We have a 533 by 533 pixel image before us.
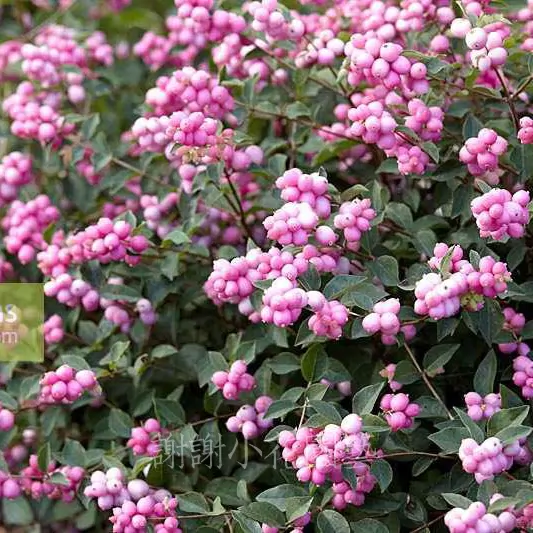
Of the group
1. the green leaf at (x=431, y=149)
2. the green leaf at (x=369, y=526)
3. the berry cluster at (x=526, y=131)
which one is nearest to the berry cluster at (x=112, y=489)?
the green leaf at (x=369, y=526)

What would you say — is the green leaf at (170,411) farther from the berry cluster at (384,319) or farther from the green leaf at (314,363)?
the berry cluster at (384,319)

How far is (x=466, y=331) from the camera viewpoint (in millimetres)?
1521

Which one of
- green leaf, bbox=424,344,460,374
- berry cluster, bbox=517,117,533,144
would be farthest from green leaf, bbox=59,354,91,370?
berry cluster, bbox=517,117,533,144

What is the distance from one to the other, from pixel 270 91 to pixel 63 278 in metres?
0.58

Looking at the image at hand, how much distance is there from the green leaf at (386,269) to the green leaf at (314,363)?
146 mm

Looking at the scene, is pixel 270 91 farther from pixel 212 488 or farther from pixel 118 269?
pixel 212 488

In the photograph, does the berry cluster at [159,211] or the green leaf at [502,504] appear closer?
the green leaf at [502,504]

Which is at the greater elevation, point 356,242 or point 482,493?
point 356,242

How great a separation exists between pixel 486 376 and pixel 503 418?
0.12 meters

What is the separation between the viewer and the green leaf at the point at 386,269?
1.42 metres

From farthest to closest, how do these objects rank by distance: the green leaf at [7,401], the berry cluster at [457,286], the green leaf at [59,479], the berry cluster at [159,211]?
the berry cluster at [159,211]
the green leaf at [7,401]
the green leaf at [59,479]
the berry cluster at [457,286]

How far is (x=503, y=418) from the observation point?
1240 mm

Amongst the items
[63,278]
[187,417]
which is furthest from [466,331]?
[63,278]

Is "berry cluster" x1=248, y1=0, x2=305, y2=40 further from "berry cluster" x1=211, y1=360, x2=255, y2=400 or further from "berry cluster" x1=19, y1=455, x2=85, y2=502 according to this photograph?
"berry cluster" x1=19, y1=455, x2=85, y2=502
